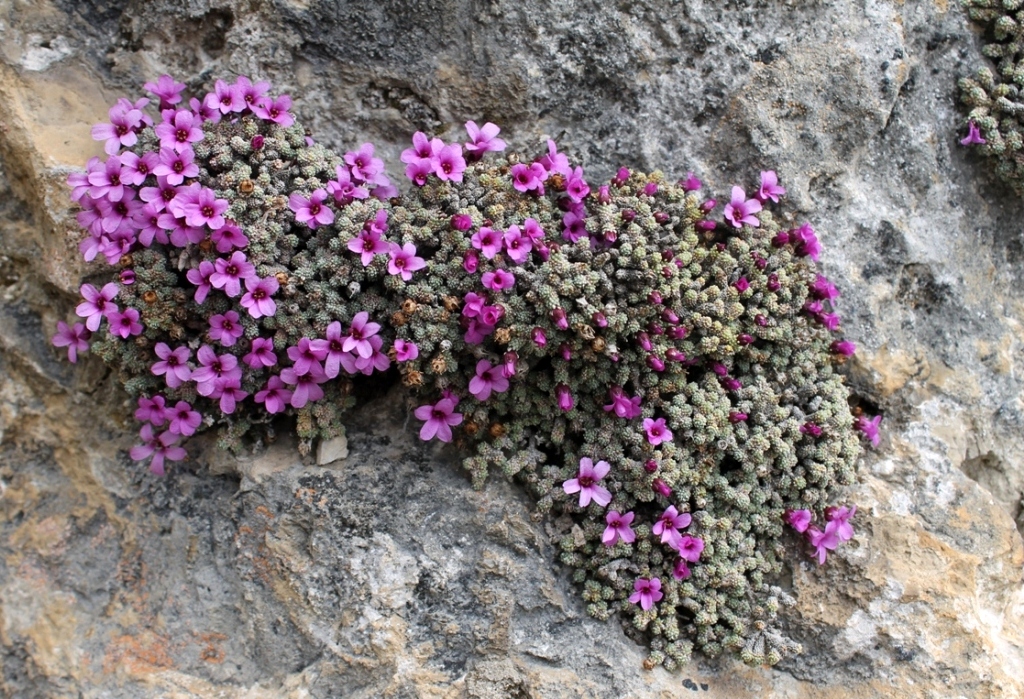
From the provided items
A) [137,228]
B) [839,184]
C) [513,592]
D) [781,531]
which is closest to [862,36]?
[839,184]

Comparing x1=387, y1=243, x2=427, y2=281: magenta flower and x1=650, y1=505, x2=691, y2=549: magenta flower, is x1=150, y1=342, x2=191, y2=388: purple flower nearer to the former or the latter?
x1=387, y1=243, x2=427, y2=281: magenta flower

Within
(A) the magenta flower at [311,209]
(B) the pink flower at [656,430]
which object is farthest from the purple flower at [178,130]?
(B) the pink flower at [656,430]

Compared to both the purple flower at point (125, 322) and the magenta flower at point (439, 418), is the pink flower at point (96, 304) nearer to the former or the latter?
the purple flower at point (125, 322)

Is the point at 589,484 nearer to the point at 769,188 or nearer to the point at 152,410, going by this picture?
the point at 769,188

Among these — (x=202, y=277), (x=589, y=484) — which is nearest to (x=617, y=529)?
(x=589, y=484)

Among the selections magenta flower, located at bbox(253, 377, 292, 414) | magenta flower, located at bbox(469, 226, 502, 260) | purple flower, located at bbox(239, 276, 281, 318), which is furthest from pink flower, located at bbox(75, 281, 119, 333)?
magenta flower, located at bbox(469, 226, 502, 260)
